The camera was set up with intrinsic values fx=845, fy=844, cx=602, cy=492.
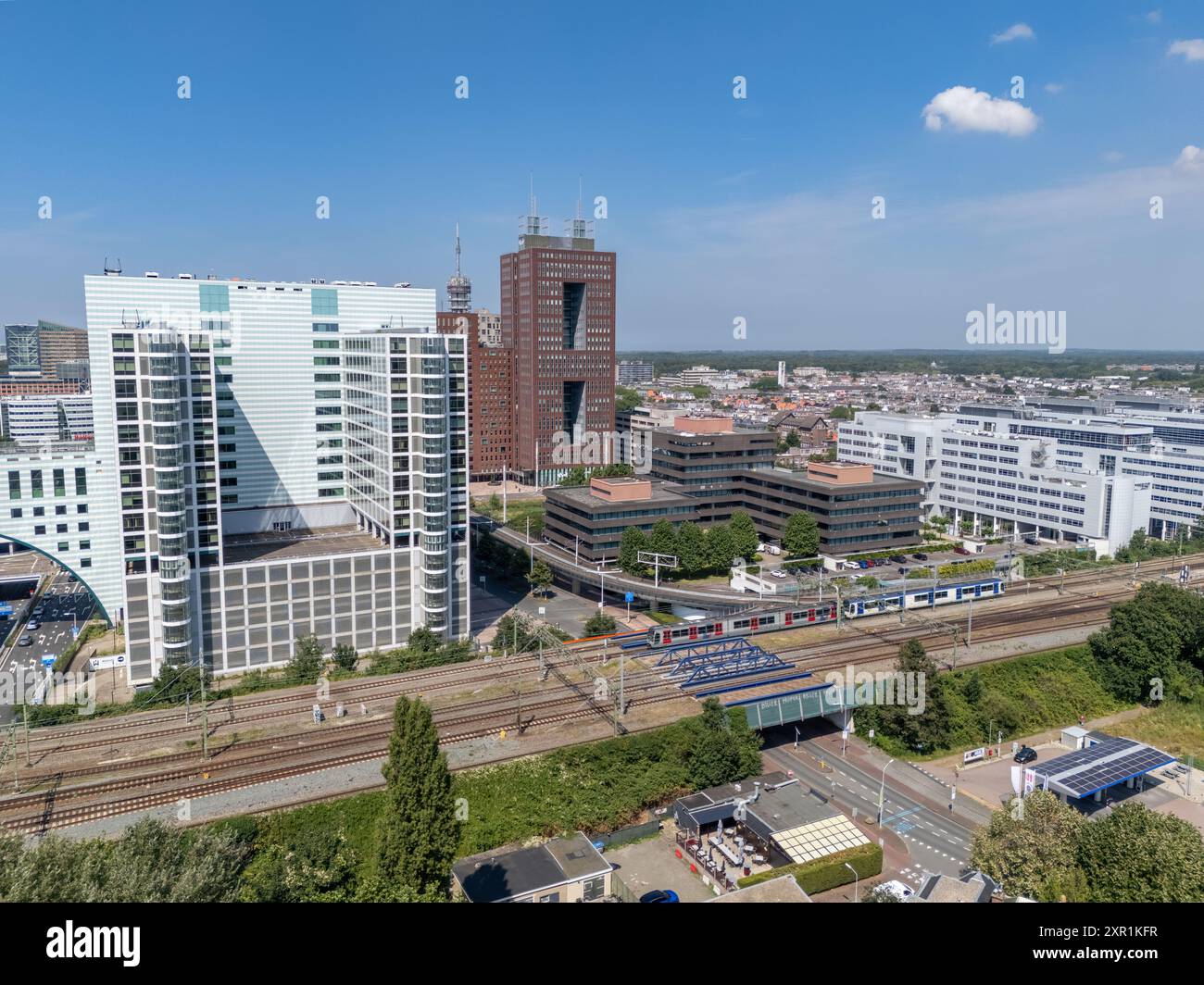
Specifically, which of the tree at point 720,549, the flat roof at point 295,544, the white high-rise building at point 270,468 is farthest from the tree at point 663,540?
the flat roof at point 295,544

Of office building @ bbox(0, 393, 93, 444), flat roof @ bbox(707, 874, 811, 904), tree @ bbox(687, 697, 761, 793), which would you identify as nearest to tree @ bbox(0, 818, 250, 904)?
flat roof @ bbox(707, 874, 811, 904)

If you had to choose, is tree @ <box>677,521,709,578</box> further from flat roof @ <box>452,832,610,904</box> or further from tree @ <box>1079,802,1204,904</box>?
tree @ <box>1079,802,1204,904</box>

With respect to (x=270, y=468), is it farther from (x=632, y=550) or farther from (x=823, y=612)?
(x=823, y=612)

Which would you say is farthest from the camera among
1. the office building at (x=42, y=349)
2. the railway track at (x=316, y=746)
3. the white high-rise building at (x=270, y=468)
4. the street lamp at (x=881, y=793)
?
the office building at (x=42, y=349)

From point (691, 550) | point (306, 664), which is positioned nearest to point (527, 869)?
point (306, 664)

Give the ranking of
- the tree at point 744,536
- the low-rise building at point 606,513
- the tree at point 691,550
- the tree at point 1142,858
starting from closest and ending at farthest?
the tree at point 1142,858 < the tree at point 691,550 < the low-rise building at point 606,513 < the tree at point 744,536

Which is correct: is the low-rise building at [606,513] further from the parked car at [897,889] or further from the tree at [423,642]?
the parked car at [897,889]
